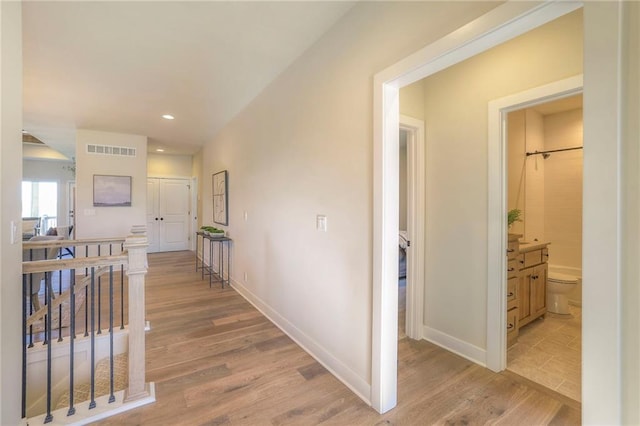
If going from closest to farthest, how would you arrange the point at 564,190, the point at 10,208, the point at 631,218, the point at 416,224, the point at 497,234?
the point at 631,218 < the point at 10,208 < the point at 497,234 < the point at 416,224 < the point at 564,190

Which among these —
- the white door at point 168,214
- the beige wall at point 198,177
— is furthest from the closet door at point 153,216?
the beige wall at point 198,177

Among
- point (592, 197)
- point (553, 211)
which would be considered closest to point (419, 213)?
point (592, 197)

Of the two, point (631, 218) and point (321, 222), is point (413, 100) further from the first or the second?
point (631, 218)

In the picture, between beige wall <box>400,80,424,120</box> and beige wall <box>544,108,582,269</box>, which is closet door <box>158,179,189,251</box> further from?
beige wall <box>544,108,582,269</box>

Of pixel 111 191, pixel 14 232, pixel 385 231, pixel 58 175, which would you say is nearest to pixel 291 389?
pixel 385 231

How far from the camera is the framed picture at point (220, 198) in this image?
4.72 metres

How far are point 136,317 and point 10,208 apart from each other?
0.91m

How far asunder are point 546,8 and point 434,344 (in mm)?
2504

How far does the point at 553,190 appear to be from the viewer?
3900mm

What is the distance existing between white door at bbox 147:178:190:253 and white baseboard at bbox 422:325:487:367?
6.98 metres

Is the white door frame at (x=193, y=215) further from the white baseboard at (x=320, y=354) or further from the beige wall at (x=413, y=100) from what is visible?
the beige wall at (x=413, y=100)

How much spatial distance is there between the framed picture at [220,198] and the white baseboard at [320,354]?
6.16 feet

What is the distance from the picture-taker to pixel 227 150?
4.66 metres

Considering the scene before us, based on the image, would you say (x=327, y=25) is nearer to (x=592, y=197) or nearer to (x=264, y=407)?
(x=592, y=197)
